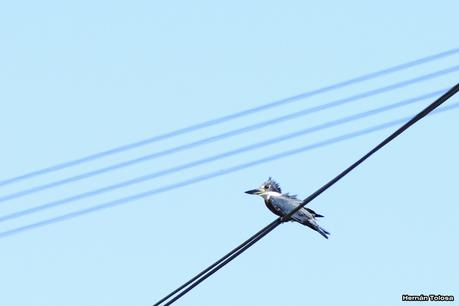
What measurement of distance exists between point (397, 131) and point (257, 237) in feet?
7.56

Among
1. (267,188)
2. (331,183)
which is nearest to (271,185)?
(267,188)

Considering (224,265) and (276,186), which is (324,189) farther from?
(276,186)

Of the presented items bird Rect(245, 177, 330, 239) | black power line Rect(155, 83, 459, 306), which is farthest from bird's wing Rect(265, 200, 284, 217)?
black power line Rect(155, 83, 459, 306)

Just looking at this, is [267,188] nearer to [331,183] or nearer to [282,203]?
[282,203]

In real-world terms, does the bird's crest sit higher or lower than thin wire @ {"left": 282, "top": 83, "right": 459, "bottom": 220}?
higher

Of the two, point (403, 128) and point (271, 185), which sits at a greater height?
point (271, 185)

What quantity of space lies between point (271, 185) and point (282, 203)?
0.92 m

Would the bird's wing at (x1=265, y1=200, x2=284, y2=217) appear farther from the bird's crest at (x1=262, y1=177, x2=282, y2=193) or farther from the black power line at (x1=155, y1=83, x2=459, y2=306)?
the black power line at (x1=155, y1=83, x2=459, y2=306)

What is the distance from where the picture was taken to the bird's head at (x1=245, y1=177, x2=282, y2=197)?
20.0 meters

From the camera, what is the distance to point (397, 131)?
1091 centimetres

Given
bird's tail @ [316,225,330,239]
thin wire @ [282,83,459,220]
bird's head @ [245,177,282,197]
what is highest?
bird's head @ [245,177,282,197]

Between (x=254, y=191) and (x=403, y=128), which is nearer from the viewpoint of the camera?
(x=403, y=128)

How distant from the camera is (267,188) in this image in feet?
66.0

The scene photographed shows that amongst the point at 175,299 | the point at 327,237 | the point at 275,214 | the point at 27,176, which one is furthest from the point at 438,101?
the point at 275,214
